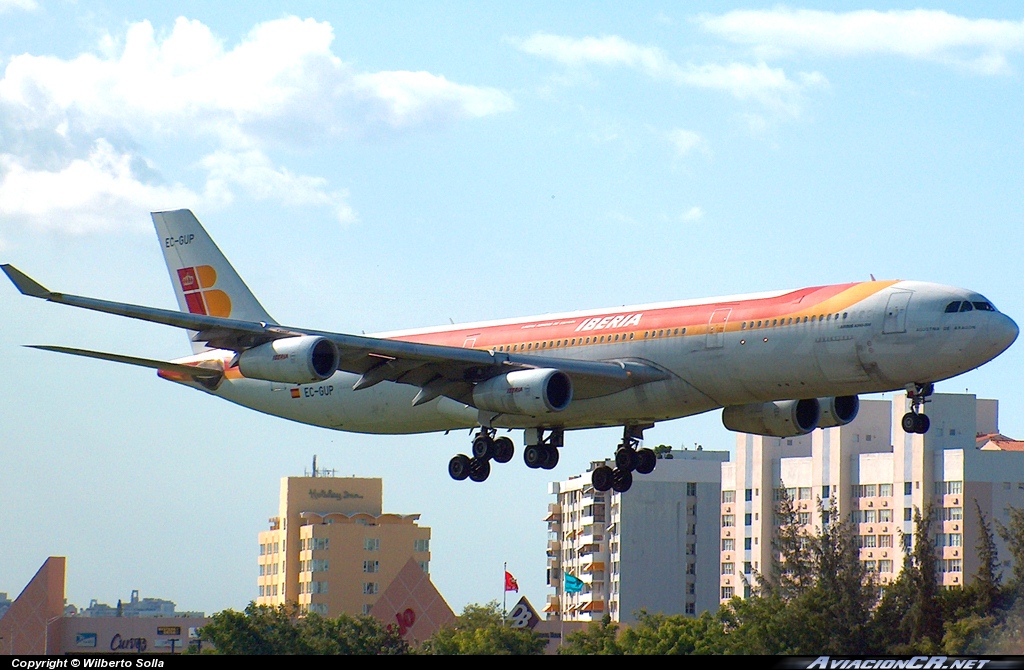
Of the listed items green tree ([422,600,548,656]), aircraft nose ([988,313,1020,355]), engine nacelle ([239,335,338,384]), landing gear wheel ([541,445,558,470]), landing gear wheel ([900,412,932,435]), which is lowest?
green tree ([422,600,548,656])

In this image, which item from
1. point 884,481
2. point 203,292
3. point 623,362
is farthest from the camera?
point 884,481

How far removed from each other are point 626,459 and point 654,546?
371 feet

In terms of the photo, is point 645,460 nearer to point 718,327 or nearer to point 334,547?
point 718,327

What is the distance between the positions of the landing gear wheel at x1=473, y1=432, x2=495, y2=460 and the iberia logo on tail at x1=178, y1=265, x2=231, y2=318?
49.4ft

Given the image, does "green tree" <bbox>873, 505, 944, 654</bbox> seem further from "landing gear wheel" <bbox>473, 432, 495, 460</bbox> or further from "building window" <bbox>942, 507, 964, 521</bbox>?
"building window" <bbox>942, 507, 964, 521</bbox>

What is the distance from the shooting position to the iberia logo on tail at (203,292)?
69688mm

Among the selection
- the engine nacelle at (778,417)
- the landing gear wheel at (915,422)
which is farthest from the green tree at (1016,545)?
the landing gear wheel at (915,422)

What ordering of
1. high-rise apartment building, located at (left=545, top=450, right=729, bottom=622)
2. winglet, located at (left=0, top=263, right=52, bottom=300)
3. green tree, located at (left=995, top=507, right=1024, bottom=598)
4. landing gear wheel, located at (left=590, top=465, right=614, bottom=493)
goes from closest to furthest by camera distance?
winglet, located at (left=0, top=263, right=52, bottom=300)
landing gear wheel, located at (left=590, top=465, right=614, bottom=493)
green tree, located at (left=995, top=507, right=1024, bottom=598)
high-rise apartment building, located at (left=545, top=450, right=729, bottom=622)

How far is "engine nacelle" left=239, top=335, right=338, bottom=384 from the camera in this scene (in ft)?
173

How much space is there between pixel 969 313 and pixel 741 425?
36.8 ft

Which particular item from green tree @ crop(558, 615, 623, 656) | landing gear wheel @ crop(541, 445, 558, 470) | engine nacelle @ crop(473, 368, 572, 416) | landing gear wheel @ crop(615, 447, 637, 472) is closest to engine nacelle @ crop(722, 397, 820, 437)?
landing gear wheel @ crop(615, 447, 637, 472)

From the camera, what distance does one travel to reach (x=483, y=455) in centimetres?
6022

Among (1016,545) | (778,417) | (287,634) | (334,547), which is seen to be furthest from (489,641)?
(334,547)
